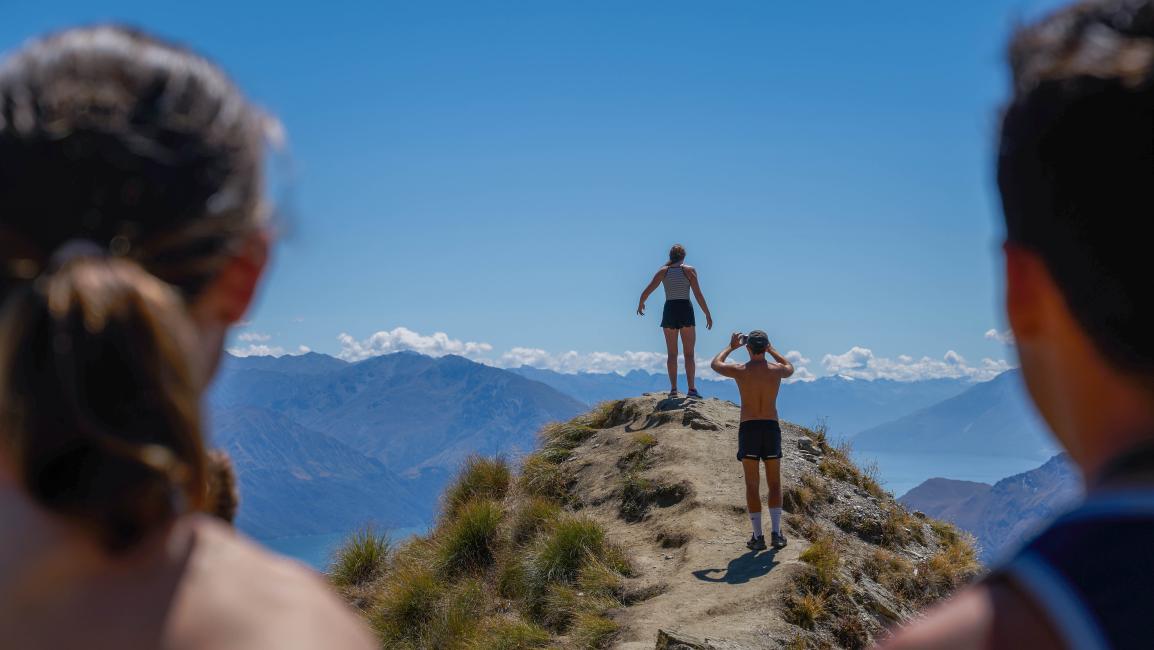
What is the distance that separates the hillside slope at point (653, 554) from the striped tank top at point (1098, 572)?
730 centimetres

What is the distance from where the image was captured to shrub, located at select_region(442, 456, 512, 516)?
1473 centimetres

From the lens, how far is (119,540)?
0.97 m

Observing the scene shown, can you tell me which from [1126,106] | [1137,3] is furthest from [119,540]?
[1137,3]

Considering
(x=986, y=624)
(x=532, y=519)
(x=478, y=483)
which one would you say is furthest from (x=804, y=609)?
(x=986, y=624)

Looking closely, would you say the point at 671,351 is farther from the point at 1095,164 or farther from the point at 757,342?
the point at 1095,164

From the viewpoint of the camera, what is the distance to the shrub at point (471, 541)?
12820 millimetres

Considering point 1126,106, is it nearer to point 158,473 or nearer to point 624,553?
point 158,473

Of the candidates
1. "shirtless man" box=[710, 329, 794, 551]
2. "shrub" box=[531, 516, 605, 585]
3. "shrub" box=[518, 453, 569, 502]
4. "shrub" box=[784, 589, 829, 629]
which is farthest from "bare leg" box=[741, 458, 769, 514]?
"shrub" box=[518, 453, 569, 502]

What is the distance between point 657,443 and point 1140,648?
1303cm

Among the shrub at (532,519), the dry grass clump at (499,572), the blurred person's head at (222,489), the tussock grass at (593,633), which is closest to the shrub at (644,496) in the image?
the dry grass clump at (499,572)

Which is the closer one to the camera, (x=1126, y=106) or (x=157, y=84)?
(x=1126, y=106)

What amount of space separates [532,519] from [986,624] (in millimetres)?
12325

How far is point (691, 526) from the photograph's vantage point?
11.3 metres

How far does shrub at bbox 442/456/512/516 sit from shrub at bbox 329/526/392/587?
1.25 metres
